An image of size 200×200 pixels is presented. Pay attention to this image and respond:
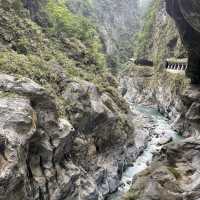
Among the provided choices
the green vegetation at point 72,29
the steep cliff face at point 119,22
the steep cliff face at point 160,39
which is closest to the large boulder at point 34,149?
the green vegetation at point 72,29

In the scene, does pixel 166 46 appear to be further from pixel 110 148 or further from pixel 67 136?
pixel 67 136

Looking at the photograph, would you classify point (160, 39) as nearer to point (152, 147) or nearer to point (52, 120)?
point (152, 147)

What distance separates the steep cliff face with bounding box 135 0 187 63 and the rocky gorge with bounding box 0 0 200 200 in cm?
3414

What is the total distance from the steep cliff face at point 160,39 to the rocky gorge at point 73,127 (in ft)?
112

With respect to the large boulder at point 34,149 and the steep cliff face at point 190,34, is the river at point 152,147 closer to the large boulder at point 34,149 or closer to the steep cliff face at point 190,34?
the large boulder at point 34,149

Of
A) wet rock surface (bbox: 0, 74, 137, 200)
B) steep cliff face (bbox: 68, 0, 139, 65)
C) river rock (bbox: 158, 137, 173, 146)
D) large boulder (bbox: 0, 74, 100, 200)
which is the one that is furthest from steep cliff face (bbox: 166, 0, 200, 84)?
steep cliff face (bbox: 68, 0, 139, 65)

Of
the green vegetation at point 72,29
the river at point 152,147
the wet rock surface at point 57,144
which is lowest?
the river at point 152,147

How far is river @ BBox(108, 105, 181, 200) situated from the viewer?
30.3 metres

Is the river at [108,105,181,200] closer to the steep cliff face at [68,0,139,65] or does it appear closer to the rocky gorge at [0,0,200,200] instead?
the rocky gorge at [0,0,200,200]

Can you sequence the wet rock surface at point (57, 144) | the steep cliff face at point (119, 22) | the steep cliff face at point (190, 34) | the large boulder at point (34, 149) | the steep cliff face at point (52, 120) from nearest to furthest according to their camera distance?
1. the large boulder at point (34, 149)
2. the wet rock surface at point (57, 144)
3. the steep cliff face at point (52, 120)
4. the steep cliff face at point (190, 34)
5. the steep cliff face at point (119, 22)

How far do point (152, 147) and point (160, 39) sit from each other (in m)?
61.1

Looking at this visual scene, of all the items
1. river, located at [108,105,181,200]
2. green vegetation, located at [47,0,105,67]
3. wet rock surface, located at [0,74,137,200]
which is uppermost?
green vegetation, located at [47,0,105,67]

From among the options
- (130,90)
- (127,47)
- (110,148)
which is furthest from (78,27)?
(127,47)

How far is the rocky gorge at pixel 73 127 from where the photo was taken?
16812mm
